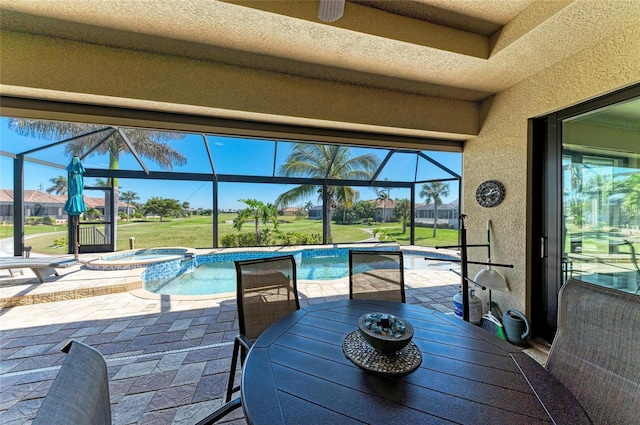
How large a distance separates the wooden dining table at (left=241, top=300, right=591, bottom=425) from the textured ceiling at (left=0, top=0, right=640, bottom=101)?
2531 mm

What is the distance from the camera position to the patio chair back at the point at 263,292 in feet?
6.49

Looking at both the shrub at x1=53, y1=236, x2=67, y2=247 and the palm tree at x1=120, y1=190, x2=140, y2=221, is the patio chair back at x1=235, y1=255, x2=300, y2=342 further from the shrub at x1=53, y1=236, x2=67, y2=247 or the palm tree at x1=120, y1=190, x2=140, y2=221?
the shrub at x1=53, y1=236, x2=67, y2=247

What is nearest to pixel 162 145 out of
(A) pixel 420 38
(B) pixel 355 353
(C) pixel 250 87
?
A: (C) pixel 250 87

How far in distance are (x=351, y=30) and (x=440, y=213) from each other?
32.7 feet

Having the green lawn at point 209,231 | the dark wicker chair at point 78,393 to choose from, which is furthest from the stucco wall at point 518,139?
the green lawn at point 209,231

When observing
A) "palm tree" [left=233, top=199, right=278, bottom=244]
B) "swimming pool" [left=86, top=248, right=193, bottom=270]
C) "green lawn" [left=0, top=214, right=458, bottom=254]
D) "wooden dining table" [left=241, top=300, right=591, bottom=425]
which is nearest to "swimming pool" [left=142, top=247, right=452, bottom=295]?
"swimming pool" [left=86, top=248, right=193, bottom=270]

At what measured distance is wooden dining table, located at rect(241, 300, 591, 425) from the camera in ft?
3.10

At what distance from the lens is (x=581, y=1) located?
185cm

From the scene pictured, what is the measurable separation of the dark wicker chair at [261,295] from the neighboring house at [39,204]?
26.8ft

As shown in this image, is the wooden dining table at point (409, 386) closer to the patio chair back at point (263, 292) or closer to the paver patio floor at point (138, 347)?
the patio chair back at point (263, 292)

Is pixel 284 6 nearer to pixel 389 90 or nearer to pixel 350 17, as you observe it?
pixel 350 17

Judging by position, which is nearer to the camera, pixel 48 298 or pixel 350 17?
pixel 350 17

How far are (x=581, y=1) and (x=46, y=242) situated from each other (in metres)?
12.6

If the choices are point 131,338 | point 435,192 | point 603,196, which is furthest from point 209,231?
point 603,196
